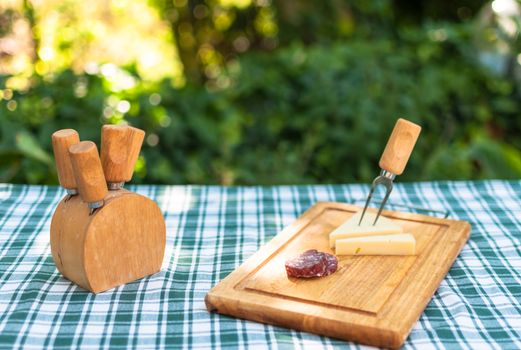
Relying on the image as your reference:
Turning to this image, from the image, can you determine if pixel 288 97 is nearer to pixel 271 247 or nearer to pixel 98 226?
pixel 271 247

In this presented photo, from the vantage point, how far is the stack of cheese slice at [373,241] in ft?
4.75

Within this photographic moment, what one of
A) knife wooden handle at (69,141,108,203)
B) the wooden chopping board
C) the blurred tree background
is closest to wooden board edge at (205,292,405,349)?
the wooden chopping board

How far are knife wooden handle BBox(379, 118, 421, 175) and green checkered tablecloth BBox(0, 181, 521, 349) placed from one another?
25cm

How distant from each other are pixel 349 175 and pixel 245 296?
7.56 feet

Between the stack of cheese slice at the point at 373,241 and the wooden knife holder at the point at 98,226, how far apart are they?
37 cm

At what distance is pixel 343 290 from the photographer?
129 centimetres

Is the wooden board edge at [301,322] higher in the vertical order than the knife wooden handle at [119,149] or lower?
lower

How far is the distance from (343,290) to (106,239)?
441mm

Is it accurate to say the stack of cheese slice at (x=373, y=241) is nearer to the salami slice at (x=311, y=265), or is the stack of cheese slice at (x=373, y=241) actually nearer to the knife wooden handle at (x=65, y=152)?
the salami slice at (x=311, y=265)

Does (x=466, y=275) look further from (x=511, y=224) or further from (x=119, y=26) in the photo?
(x=119, y=26)

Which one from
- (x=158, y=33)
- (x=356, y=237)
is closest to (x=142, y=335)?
(x=356, y=237)

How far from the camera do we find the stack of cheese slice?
145cm

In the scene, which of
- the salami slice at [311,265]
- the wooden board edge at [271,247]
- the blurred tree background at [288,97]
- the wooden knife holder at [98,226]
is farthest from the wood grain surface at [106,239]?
the blurred tree background at [288,97]

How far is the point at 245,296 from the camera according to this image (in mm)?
1270
